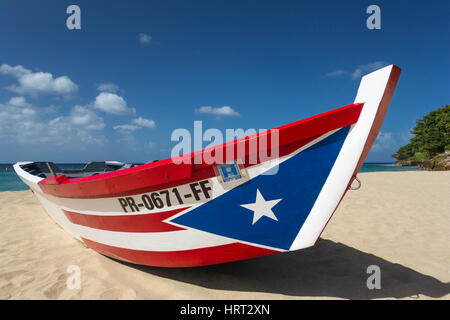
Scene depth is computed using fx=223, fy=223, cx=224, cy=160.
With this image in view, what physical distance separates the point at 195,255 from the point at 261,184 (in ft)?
2.98

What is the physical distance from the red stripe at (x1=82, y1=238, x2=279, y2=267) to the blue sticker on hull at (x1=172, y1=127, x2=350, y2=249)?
10 centimetres

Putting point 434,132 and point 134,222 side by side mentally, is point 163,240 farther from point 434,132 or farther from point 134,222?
point 434,132

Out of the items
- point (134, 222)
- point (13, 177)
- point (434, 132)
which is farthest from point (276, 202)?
point (434, 132)

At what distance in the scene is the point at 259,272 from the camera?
254 cm

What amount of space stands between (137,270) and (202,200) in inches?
52.8

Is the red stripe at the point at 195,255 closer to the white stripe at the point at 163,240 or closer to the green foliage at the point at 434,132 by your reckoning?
the white stripe at the point at 163,240

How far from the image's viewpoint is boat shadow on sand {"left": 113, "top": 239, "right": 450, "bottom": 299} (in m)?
2.16

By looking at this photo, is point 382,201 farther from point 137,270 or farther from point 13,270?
point 13,270

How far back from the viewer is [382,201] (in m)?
6.58

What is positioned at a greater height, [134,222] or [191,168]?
[191,168]

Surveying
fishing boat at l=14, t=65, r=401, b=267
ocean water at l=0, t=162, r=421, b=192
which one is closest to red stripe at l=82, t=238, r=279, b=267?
fishing boat at l=14, t=65, r=401, b=267

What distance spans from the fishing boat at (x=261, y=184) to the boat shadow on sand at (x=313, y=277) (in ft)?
1.67

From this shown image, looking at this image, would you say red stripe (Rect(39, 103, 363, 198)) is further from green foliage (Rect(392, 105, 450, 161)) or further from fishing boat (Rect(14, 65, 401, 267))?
green foliage (Rect(392, 105, 450, 161))
